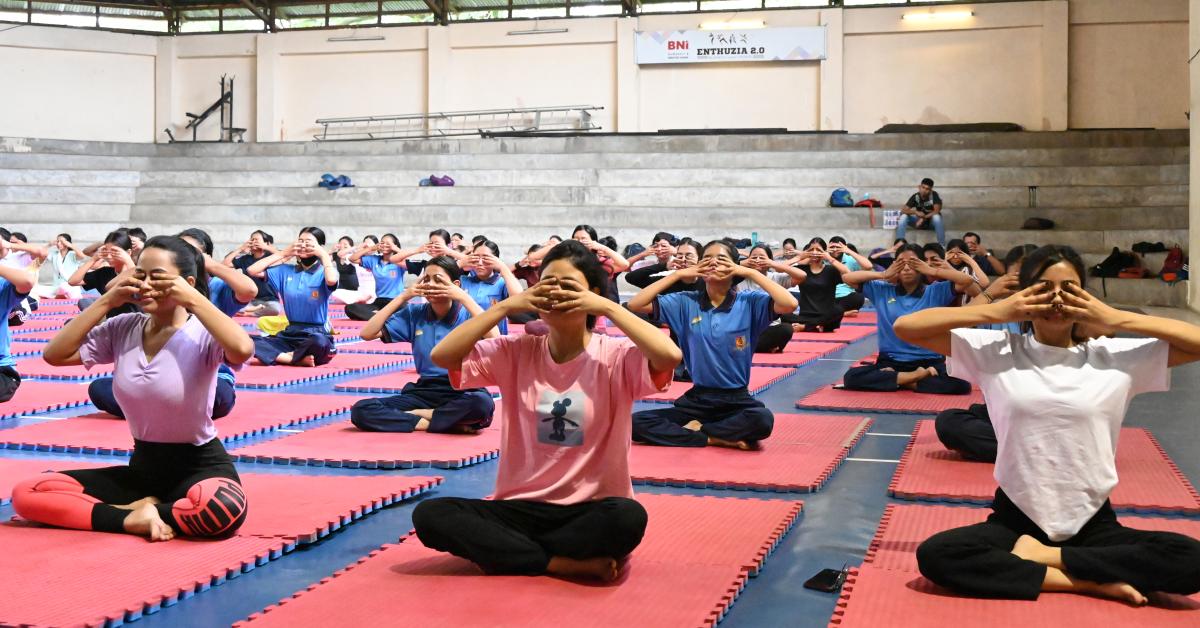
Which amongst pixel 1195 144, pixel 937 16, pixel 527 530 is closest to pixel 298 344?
pixel 527 530

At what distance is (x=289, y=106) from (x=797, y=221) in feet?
40.2

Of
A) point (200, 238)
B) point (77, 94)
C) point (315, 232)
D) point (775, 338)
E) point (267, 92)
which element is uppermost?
point (267, 92)

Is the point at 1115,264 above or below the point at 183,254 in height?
above

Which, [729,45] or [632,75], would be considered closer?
[729,45]

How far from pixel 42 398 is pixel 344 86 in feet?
61.0

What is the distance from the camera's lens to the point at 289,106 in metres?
25.5

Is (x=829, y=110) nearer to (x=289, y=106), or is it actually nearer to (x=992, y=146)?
(x=992, y=146)

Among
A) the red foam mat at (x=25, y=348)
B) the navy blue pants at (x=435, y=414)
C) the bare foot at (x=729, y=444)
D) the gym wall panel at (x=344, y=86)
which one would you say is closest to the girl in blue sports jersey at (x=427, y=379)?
the navy blue pants at (x=435, y=414)

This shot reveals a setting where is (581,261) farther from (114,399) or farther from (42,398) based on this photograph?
(42,398)

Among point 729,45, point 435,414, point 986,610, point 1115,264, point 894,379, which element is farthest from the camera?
point 729,45

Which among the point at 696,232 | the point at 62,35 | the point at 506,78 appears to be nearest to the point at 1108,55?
the point at 696,232

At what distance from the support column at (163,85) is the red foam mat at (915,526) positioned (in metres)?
24.2

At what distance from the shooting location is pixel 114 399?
22.7 ft

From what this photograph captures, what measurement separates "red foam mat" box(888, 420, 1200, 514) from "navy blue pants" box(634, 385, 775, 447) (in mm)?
790
